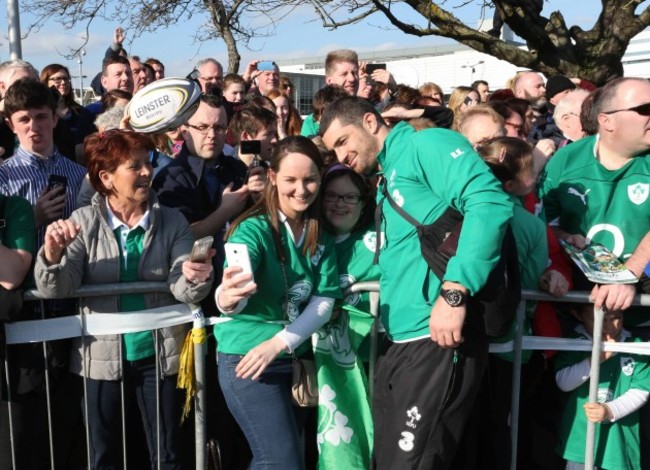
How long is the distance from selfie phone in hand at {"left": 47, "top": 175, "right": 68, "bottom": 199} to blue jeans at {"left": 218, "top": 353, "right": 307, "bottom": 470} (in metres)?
1.35

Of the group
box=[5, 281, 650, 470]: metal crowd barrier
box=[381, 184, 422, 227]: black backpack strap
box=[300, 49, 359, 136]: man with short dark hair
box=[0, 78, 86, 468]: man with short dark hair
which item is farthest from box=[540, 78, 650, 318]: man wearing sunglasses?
box=[300, 49, 359, 136]: man with short dark hair

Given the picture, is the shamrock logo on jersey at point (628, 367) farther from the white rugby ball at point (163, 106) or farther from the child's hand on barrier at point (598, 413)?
the white rugby ball at point (163, 106)

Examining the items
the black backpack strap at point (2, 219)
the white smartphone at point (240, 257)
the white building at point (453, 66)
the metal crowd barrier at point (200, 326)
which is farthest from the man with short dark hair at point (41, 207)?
the white building at point (453, 66)

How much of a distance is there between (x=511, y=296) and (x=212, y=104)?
215 cm

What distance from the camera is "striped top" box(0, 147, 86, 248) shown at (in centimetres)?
388

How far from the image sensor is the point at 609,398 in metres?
3.50

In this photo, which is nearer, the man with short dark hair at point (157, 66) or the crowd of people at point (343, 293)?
the crowd of people at point (343, 293)

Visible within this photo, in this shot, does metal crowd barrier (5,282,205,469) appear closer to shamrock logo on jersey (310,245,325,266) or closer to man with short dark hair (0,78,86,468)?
man with short dark hair (0,78,86,468)

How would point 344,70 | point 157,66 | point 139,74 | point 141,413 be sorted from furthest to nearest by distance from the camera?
point 157,66
point 139,74
point 344,70
point 141,413

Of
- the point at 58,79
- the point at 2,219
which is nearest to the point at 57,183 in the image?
the point at 2,219

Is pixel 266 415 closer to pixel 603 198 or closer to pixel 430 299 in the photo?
pixel 430 299

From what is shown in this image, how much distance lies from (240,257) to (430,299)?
31.3 inches

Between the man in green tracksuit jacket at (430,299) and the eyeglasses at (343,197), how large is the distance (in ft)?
1.20

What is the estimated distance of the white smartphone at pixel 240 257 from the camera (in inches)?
115
